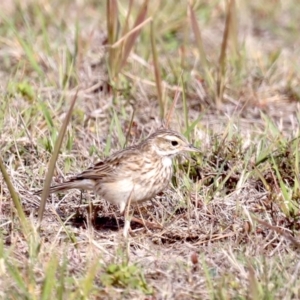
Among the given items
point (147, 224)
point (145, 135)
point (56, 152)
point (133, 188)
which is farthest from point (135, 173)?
point (145, 135)

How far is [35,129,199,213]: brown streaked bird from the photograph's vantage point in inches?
226

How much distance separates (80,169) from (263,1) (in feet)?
16.4

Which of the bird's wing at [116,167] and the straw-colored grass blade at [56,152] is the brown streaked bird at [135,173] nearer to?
the bird's wing at [116,167]

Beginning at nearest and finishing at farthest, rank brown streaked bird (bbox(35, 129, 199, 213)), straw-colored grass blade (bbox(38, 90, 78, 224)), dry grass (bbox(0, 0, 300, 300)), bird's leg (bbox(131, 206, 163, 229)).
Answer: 1. dry grass (bbox(0, 0, 300, 300))
2. straw-colored grass blade (bbox(38, 90, 78, 224))
3. bird's leg (bbox(131, 206, 163, 229))
4. brown streaked bird (bbox(35, 129, 199, 213))

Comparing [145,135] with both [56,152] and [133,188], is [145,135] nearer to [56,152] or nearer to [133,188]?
[133,188]

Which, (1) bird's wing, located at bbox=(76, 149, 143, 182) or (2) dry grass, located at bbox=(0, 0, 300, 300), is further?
(1) bird's wing, located at bbox=(76, 149, 143, 182)

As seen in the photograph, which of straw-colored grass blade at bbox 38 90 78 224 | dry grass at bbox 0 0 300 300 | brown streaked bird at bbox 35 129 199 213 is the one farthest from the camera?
brown streaked bird at bbox 35 129 199 213

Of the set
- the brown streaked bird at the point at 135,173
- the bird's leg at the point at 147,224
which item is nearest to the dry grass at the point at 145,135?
the bird's leg at the point at 147,224

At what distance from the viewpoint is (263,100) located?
26.5 ft

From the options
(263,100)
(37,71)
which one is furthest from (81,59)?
(263,100)

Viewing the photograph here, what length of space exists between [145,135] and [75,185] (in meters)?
1.58

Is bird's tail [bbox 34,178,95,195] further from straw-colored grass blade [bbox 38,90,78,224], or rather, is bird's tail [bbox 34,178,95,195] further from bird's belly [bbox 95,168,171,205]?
straw-colored grass blade [bbox 38,90,78,224]

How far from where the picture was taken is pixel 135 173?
581cm

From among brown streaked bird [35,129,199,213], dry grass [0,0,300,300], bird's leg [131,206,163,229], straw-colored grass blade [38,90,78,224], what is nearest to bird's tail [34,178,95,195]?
brown streaked bird [35,129,199,213]
